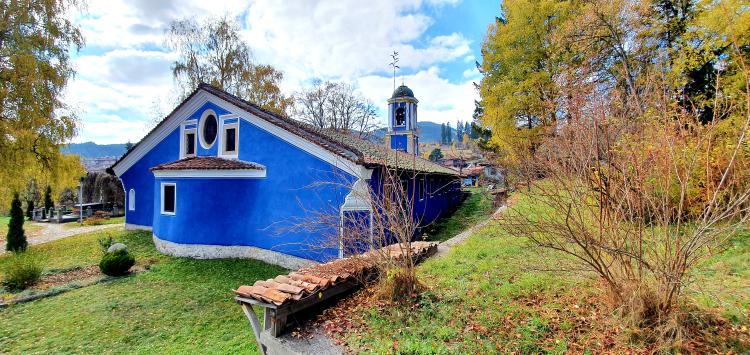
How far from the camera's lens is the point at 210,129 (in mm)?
13633

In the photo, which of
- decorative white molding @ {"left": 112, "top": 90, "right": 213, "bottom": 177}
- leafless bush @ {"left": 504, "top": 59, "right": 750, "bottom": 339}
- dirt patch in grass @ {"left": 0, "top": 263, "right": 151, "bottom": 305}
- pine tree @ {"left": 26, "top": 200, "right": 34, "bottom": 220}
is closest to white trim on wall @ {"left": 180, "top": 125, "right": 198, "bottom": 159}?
decorative white molding @ {"left": 112, "top": 90, "right": 213, "bottom": 177}

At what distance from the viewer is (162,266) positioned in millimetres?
10836

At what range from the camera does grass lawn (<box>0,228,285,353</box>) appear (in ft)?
19.8

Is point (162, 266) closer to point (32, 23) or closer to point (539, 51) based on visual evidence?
point (32, 23)

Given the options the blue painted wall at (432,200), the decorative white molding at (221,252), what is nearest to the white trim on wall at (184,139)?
the decorative white molding at (221,252)

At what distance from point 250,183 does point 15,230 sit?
33.7 ft

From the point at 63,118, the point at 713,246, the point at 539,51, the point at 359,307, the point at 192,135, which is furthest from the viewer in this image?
the point at 539,51

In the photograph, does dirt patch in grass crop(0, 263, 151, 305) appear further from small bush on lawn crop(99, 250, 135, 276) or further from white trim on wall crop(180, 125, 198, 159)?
white trim on wall crop(180, 125, 198, 159)

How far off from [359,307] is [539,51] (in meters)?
15.9

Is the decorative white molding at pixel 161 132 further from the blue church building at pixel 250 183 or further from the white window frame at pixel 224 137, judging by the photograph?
the white window frame at pixel 224 137

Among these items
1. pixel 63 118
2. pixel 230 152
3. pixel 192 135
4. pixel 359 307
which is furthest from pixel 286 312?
pixel 63 118

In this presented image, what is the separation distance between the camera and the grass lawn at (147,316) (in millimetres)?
6031

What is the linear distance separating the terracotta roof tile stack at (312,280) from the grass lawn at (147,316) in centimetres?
146

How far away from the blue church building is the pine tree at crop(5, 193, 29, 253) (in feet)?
18.4
